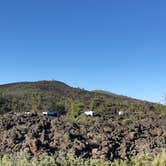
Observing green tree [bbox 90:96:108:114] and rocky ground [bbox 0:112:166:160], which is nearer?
rocky ground [bbox 0:112:166:160]

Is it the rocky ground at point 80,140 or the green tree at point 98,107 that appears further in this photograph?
the green tree at point 98,107

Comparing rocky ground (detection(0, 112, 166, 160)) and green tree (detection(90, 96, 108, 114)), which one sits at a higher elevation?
green tree (detection(90, 96, 108, 114))

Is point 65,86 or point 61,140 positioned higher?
point 65,86

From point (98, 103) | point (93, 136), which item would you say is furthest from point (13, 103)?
point (93, 136)

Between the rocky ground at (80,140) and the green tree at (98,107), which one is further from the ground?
the green tree at (98,107)

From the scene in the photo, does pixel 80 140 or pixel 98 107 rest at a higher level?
pixel 98 107

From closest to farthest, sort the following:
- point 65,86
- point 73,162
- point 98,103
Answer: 1. point 73,162
2. point 98,103
3. point 65,86

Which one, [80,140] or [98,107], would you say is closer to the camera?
[80,140]

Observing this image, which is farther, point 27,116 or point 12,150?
point 27,116

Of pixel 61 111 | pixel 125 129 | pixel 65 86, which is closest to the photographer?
pixel 125 129

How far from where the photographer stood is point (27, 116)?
86.4ft

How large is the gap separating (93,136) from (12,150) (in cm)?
365

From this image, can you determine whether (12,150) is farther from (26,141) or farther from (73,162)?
(73,162)

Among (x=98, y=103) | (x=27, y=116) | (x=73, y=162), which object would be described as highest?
(x=98, y=103)
